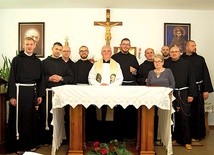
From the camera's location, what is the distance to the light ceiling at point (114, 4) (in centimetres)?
630

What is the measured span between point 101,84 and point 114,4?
245cm

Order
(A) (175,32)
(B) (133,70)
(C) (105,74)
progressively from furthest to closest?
1. (A) (175,32)
2. (B) (133,70)
3. (C) (105,74)

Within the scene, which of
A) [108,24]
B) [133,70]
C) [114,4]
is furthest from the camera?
[108,24]

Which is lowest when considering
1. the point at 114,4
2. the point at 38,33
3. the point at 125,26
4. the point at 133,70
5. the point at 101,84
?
the point at 101,84

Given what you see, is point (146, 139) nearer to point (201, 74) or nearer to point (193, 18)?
point (201, 74)

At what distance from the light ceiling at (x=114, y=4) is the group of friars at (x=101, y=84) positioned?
109 centimetres

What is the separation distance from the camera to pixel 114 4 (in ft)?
21.5

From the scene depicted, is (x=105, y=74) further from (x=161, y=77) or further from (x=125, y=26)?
(x=125, y=26)

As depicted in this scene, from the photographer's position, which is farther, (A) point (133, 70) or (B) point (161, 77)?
(A) point (133, 70)

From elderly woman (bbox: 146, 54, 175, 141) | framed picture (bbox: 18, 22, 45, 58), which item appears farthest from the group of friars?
framed picture (bbox: 18, 22, 45, 58)

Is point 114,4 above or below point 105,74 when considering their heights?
above

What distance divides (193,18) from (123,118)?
296cm

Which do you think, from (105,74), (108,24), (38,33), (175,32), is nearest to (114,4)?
(108,24)

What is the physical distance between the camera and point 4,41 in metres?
7.08
